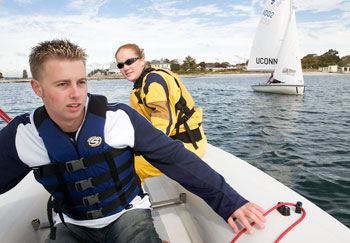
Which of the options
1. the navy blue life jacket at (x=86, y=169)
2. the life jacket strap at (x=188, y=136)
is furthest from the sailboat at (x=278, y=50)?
the navy blue life jacket at (x=86, y=169)

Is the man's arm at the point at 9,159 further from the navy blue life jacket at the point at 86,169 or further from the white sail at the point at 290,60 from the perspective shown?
the white sail at the point at 290,60

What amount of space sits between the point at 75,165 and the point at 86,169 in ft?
0.18

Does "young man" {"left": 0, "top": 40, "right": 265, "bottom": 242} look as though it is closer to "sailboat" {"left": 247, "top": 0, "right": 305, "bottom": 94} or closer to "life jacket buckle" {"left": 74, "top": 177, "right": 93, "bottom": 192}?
"life jacket buckle" {"left": 74, "top": 177, "right": 93, "bottom": 192}

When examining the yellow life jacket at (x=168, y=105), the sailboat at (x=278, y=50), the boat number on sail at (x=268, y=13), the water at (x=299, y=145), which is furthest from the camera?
the boat number on sail at (x=268, y=13)

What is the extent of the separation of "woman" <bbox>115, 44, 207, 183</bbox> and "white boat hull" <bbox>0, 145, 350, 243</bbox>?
34cm

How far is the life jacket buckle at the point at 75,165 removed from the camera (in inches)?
46.2

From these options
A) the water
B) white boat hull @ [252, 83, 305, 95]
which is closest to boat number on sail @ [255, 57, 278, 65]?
white boat hull @ [252, 83, 305, 95]

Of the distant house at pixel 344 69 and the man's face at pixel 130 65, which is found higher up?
the distant house at pixel 344 69

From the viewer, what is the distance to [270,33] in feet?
69.9

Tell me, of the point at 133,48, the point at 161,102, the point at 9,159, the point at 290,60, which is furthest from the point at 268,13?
the point at 9,159

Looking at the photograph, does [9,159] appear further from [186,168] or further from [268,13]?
[268,13]

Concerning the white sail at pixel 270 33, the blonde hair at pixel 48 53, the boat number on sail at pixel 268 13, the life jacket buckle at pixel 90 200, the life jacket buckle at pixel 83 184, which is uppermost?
the boat number on sail at pixel 268 13

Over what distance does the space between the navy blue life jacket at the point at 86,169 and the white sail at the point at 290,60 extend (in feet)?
64.8

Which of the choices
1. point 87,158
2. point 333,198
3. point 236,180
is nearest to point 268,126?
point 333,198
